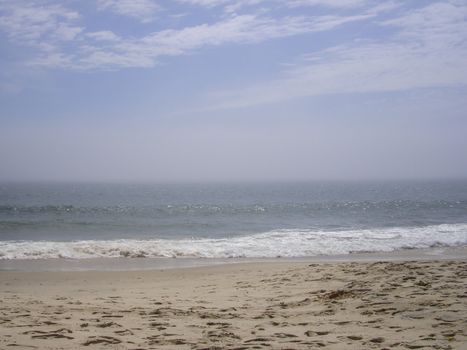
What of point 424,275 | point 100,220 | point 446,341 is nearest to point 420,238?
point 424,275

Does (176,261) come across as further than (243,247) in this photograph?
No

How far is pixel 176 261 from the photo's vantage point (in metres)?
15.0

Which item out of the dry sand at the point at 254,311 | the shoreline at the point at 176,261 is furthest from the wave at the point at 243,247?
the dry sand at the point at 254,311

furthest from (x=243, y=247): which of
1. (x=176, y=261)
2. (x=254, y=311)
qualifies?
(x=254, y=311)

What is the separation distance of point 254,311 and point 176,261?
8.61 meters

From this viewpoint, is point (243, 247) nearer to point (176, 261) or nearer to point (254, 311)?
point (176, 261)

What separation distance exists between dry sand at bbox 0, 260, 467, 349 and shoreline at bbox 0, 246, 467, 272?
290cm

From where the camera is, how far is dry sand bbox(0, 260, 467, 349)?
502 centimetres

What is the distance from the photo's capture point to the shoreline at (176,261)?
13461mm

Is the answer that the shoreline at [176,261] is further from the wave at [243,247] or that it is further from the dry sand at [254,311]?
the dry sand at [254,311]

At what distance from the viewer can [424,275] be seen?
842cm

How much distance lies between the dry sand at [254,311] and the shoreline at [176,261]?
2896mm

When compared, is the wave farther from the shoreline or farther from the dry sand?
the dry sand

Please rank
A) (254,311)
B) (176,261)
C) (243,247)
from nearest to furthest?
(254,311) < (176,261) < (243,247)
